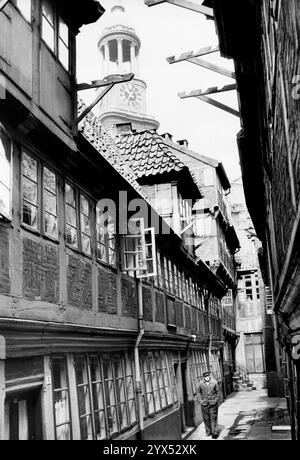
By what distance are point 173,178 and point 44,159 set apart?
35.8 ft

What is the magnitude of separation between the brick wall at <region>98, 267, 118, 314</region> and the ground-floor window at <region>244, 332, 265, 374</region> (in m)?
27.6

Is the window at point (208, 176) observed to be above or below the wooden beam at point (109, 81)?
above

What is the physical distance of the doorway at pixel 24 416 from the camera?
6.11 m

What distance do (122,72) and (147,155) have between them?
69.1ft

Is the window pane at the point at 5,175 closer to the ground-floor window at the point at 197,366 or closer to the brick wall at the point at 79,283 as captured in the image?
the brick wall at the point at 79,283

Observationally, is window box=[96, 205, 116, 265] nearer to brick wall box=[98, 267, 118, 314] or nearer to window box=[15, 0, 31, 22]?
brick wall box=[98, 267, 118, 314]

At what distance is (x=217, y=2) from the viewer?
6.25 meters

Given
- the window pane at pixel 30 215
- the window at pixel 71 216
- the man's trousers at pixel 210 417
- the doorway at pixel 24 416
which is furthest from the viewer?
the man's trousers at pixel 210 417

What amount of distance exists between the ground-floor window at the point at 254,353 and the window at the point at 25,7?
104 feet

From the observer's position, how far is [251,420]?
1878cm

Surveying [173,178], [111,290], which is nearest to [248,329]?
[173,178]

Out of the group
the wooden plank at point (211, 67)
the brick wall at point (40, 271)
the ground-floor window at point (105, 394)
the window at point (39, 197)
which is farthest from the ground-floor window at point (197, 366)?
the wooden plank at point (211, 67)

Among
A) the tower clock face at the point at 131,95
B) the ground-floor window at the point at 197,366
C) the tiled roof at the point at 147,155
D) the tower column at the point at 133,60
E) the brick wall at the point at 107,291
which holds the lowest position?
the ground-floor window at the point at 197,366

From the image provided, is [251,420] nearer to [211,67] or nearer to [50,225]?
[50,225]
